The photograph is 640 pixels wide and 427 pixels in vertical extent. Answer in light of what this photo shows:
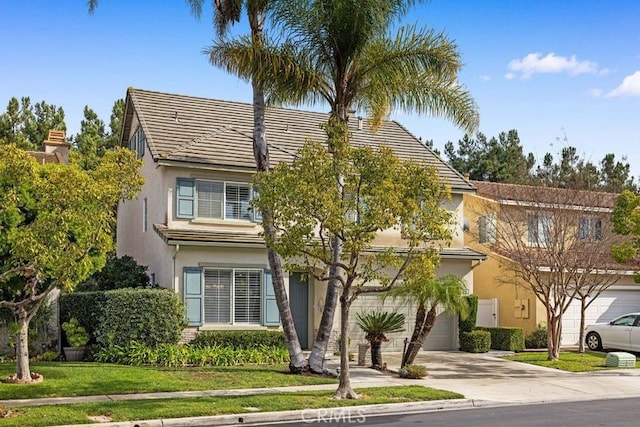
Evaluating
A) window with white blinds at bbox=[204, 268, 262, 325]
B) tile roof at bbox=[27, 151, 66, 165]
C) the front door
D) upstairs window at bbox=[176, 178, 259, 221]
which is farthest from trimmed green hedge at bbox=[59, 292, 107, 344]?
the front door

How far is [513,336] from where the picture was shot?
2538cm

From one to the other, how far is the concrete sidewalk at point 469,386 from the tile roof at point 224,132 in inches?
233

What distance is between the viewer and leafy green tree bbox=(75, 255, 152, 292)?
2214cm

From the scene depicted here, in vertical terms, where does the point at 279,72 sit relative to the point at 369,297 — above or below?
above

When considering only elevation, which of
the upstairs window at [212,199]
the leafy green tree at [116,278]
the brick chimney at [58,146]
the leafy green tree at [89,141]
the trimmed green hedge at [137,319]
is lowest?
the trimmed green hedge at [137,319]

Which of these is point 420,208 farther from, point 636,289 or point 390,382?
point 636,289

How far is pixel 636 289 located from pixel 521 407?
16769 millimetres

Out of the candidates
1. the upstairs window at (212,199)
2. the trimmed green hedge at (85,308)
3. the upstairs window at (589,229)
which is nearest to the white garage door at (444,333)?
the upstairs window at (589,229)

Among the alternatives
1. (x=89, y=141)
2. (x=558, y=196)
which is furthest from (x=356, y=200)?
(x=89, y=141)

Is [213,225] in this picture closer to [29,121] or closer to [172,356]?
[172,356]

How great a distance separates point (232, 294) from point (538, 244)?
909cm

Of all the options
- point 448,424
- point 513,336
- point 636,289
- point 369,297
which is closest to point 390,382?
point 448,424

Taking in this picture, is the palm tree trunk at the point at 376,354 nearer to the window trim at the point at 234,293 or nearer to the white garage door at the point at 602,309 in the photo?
the window trim at the point at 234,293

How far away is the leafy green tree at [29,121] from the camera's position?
37.4 m
